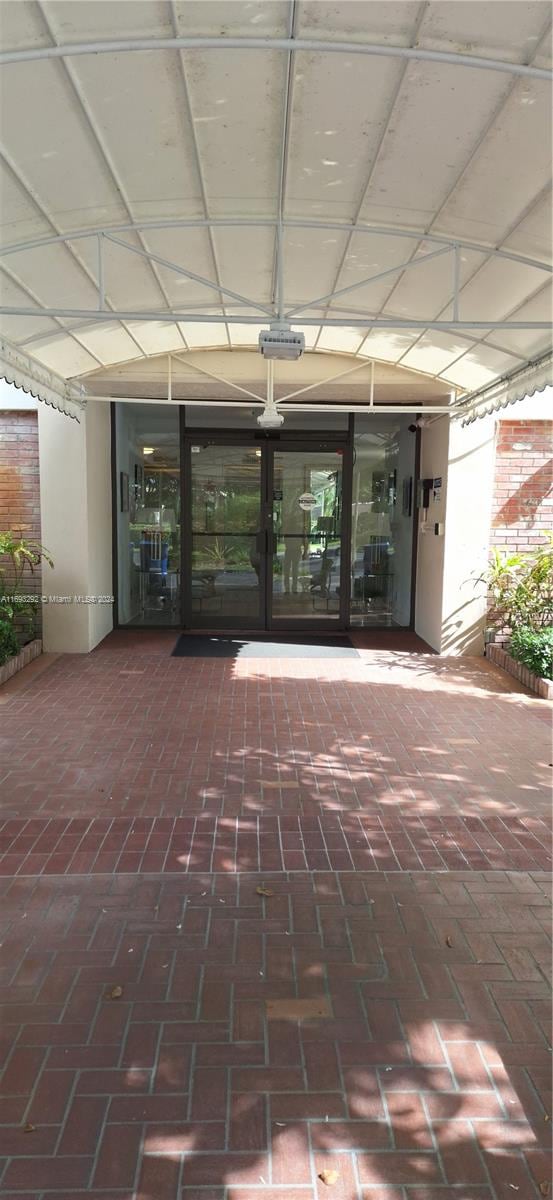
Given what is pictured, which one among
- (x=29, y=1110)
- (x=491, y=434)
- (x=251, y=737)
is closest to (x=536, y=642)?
(x=491, y=434)

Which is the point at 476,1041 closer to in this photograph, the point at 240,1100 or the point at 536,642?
the point at 240,1100

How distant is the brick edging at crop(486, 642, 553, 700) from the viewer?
6.58 meters

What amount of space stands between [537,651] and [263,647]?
3260 millimetres

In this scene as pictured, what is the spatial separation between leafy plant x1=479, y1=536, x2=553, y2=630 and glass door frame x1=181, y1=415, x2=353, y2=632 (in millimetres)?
2317

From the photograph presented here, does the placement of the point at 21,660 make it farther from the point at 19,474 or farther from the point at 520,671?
the point at 520,671

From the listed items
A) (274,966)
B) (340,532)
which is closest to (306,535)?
(340,532)

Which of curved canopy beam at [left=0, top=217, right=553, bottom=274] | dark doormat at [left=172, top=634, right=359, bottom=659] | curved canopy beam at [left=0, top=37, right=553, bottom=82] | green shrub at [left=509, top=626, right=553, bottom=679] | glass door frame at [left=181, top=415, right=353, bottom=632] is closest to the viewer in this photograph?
curved canopy beam at [left=0, top=37, right=553, bottom=82]

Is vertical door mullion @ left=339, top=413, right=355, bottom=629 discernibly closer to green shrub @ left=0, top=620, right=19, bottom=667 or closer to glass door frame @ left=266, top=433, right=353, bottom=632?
glass door frame @ left=266, top=433, right=353, bottom=632

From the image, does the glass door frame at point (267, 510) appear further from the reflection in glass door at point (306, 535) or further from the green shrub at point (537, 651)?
the green shrub at point (537, 651)

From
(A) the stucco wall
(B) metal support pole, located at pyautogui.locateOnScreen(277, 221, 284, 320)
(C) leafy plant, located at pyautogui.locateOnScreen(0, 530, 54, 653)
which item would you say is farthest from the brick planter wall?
(C) leafy plant, located at pyautogui.locateOnScreen(0, 530, 54, 653)

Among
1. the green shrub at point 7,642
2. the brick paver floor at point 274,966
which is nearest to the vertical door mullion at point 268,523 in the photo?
the green shrub at point 7,642

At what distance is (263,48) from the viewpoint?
9.29ft

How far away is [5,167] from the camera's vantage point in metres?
3.64

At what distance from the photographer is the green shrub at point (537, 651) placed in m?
6.86
